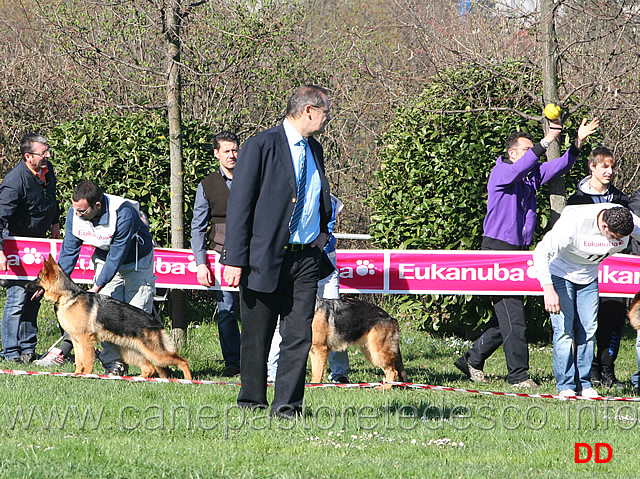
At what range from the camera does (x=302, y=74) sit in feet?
43.4

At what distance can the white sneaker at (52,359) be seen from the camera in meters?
8.30

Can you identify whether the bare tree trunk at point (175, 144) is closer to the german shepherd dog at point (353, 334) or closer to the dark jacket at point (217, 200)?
the dark jacket at point (217, 200)

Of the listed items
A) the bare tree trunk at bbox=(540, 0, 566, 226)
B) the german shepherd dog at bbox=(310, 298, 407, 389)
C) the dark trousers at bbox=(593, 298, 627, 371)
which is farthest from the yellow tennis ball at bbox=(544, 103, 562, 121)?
the german shepherd dog at bbox=(310, 298, 407, 389)

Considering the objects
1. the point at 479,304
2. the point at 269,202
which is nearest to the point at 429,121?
the point at 479,304

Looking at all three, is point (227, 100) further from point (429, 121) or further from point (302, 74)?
point (429, 121)

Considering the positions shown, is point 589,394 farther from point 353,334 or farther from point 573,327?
point 353,334

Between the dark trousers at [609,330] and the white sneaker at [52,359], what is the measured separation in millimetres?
5621

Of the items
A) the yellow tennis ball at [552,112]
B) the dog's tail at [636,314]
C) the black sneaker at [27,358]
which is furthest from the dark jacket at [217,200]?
the dog's tail at [636,314]

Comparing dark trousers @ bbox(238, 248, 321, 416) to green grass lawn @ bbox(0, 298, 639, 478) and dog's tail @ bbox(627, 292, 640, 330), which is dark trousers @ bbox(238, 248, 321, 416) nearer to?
green grass lawn @ bbox(0, 298, 639, 478)

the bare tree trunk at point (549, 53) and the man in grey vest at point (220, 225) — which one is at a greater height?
the bare tree trunk at point (549, 53)

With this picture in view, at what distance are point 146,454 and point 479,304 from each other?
6220 millimetres

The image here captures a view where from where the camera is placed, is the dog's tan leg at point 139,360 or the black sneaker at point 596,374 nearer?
the dog's tan leg at point 139,360

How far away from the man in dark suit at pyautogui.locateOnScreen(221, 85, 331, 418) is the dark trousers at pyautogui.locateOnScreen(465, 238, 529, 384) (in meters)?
3.01

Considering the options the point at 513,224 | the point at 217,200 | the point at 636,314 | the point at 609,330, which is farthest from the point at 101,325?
the point at 609,330
